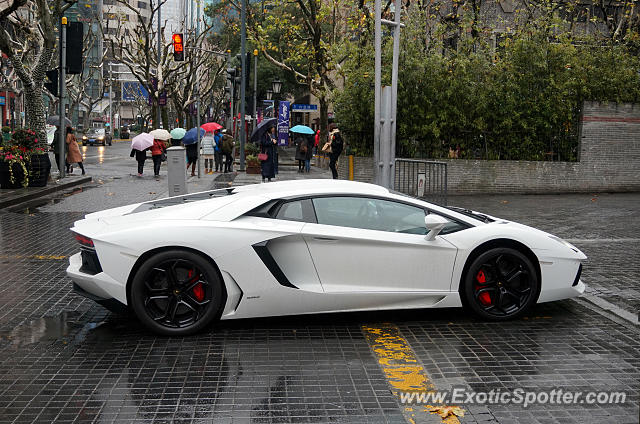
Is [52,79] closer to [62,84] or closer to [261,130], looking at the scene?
[62,84]

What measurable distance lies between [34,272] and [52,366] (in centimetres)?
351

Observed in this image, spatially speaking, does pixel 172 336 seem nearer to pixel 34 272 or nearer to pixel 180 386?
pixel 180 386

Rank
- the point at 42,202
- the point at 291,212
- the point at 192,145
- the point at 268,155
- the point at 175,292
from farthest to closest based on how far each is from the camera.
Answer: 1. the point at 192,145
2. the point at 268,155
3. the point at 42,202
4. the point at 291,212
5. the point at 175,292

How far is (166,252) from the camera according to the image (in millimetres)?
5762

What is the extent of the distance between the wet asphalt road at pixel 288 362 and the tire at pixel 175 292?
0.15 meters

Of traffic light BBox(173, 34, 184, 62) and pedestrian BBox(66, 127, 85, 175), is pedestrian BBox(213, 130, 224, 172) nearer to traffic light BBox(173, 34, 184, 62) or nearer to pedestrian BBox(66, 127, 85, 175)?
traffic light BBox(173, 34, 184, 62)

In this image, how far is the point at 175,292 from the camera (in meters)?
5.78

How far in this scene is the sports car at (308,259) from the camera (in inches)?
227

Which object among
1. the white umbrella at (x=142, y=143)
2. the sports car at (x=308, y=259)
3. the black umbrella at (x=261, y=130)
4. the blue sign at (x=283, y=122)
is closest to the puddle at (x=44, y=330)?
the sports car at (x=308, y=259)

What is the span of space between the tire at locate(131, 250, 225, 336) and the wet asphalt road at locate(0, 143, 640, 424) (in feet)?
0.48

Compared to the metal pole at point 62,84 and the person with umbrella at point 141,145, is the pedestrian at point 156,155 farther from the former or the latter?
the metal pole at point 62,84

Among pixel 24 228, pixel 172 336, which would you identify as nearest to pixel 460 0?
pixel 24 228

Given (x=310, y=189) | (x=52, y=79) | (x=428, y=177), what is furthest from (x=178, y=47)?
(x=310, y=189)

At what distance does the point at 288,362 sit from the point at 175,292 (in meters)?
1.16
